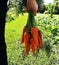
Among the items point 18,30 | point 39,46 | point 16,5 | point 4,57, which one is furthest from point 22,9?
point 18,30

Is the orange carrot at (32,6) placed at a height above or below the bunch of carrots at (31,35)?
above

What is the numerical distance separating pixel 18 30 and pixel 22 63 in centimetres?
87

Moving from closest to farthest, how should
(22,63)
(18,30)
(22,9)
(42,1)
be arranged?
1. (42,1)
2. (22,9)
3. (22,63)
4. (18,30)

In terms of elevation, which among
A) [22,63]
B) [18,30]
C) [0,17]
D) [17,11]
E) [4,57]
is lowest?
[22,63]

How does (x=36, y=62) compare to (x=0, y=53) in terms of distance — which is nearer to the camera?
(x=0, y=53)

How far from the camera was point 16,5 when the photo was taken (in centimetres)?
142

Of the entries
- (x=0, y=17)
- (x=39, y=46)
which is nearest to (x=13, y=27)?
(x=0, y=17)

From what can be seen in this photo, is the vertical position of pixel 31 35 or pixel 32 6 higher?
pixel 32 6

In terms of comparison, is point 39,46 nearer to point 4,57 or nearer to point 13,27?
point 4,57

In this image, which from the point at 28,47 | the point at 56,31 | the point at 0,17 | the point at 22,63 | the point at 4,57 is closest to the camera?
the point at 28,47

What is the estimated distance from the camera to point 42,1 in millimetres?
1251

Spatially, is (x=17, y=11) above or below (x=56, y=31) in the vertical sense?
above

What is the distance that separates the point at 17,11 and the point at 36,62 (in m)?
3.20

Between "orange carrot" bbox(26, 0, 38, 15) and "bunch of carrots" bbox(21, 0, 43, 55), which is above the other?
"orange carrot" bbox(26, 0, 38, 15)
